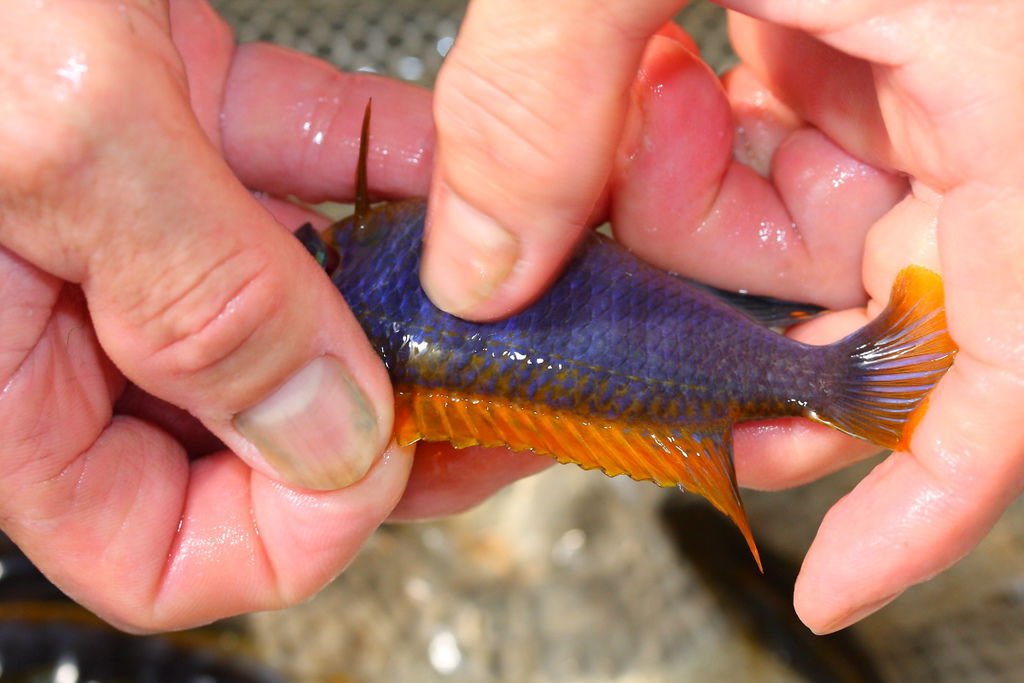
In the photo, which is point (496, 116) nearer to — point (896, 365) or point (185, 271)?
point (185, 271)

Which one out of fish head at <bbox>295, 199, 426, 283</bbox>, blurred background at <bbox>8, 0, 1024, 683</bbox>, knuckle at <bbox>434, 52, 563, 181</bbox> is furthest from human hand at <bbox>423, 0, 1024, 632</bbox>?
blurred background at <bbox>8, 0, 1024, 683</bbox>

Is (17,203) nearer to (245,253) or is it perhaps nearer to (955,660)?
(245,253)

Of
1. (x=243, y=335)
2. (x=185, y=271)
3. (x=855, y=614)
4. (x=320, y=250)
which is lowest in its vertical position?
(x=855, y=614)

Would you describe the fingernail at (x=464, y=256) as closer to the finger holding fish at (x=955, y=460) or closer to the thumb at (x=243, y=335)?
the thumb at (x=243, y=335)

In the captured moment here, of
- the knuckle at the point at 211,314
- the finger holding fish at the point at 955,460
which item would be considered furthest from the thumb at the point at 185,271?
the finger holding fish at the point at 955,460

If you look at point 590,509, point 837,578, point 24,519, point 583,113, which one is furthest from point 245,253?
point 590,509

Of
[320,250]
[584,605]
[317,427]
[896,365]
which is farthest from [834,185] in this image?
[584,605]
